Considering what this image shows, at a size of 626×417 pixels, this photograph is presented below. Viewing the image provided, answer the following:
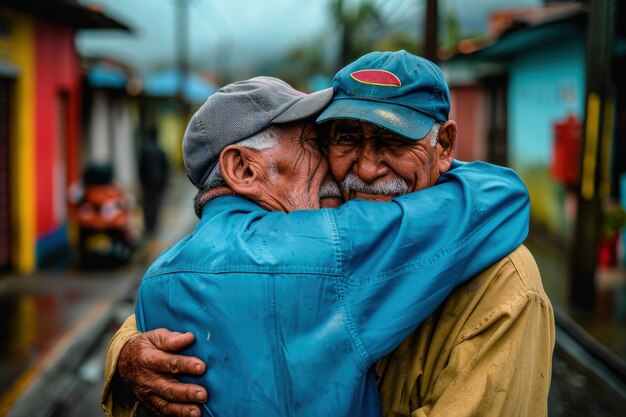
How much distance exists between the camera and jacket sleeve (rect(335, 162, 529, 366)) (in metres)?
1.60

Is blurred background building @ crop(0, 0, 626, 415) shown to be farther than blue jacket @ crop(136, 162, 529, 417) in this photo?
Yes

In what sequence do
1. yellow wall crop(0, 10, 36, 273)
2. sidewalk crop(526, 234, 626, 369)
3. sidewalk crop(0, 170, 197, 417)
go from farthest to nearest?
1. yellow wall crop(0, 10, 36, 273)
2. sidewalk crop(526, 234, 626, 369)
3. sidewalk crop(0, 170, 197, 417)

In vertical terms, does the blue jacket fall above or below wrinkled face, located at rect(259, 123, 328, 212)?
below

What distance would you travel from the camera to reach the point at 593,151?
713cm

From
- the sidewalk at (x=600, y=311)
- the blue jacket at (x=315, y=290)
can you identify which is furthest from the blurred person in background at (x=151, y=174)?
the blue jacket at (x=315, y=290)

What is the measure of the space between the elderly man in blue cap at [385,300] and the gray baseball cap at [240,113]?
74 mm

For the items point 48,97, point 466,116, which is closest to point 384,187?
point 48,97

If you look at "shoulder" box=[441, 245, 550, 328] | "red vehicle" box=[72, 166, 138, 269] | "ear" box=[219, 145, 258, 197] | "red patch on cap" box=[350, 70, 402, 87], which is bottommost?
"red vehicle" box=[72, 166, 138, 269]

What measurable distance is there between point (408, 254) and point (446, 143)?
52 cm

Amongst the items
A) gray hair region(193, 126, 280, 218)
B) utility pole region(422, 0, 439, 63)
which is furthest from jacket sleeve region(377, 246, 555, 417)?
utility pole region(422, 0, 439, 63)

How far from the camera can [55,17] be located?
10.2 meters

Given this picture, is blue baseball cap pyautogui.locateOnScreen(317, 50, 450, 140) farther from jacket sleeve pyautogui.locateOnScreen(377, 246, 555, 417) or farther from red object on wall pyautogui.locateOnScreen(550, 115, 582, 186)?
red object on wall pyautogui.locateOnScreen(550, 115, 582, 186)

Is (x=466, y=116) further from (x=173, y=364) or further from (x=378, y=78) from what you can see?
(x=173, y=364)

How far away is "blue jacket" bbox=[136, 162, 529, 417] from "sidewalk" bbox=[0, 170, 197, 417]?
4.08 meters
